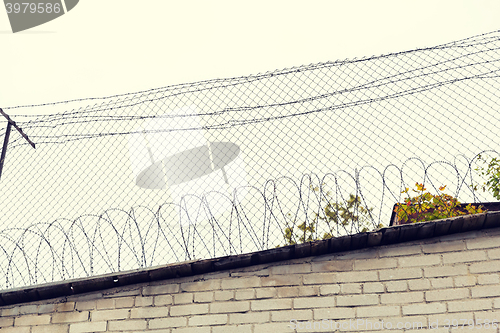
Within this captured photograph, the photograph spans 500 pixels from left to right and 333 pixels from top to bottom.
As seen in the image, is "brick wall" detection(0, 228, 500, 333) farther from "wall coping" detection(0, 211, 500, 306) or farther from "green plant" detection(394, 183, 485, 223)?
"green plant" detection(394, 183, 485, 223)

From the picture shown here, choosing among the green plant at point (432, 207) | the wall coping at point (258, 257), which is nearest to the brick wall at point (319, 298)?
the wall coping at point (258, 257)

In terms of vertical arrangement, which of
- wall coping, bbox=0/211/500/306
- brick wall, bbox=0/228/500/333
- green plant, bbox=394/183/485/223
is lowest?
brick wall, bbox=0/228/500/333

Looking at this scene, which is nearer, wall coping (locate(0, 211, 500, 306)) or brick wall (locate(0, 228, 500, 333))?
brick wall (locate(0, 228, 500, 333))

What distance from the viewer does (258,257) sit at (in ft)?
10.8

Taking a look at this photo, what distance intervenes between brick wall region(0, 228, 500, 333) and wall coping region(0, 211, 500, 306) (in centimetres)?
5

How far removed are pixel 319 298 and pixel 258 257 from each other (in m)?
0.59

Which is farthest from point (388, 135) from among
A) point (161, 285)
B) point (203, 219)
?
point (161, 285)

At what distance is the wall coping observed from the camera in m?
3.15

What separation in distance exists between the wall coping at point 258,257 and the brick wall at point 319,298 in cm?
5

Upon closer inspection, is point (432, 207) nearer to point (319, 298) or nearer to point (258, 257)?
point (319, 298)

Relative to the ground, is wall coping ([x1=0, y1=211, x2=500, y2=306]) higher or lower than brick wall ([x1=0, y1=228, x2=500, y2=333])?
higher

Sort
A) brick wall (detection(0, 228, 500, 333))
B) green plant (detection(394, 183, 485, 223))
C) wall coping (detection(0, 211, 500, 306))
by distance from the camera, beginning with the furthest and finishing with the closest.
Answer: green plant (detection(394, 183, 485, 223)) → wall coping (detection(0, 211, 500, 306)) → brick wall (detection(0, 228, 500, 333))

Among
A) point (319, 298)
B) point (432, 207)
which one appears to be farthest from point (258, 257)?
point (432, 207)

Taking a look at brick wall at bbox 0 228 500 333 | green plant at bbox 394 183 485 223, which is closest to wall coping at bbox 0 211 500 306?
brick wall at bbox 0 228 500 333
